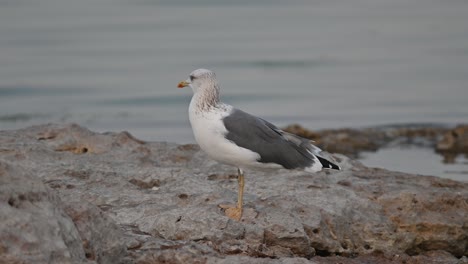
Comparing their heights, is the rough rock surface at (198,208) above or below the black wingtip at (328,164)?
below

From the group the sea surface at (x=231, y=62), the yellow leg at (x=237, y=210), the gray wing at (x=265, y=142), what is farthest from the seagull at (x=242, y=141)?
the sea surface at (x=231, y=62)

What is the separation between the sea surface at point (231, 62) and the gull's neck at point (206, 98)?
7465mm

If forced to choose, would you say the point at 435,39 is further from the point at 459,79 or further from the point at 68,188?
the point at 68,188

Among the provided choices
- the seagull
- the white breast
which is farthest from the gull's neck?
the white breast

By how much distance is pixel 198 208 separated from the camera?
6516mm

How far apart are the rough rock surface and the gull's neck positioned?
1.55ft

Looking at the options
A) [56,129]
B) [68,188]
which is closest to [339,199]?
[68,188]

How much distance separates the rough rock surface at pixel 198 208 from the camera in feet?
16.6

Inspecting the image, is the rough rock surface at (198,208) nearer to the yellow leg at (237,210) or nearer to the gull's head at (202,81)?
the yellow leg at (237,210)

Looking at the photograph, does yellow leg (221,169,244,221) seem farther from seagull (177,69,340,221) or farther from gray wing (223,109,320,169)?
gray wing (223,109,320,169)

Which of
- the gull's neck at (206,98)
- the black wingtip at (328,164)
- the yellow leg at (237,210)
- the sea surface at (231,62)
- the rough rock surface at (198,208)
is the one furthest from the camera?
the sea surface at (231,62)

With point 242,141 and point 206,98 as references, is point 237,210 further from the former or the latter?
point 206,98

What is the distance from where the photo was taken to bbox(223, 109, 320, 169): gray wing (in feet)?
23.8

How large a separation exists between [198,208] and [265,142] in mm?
1000
